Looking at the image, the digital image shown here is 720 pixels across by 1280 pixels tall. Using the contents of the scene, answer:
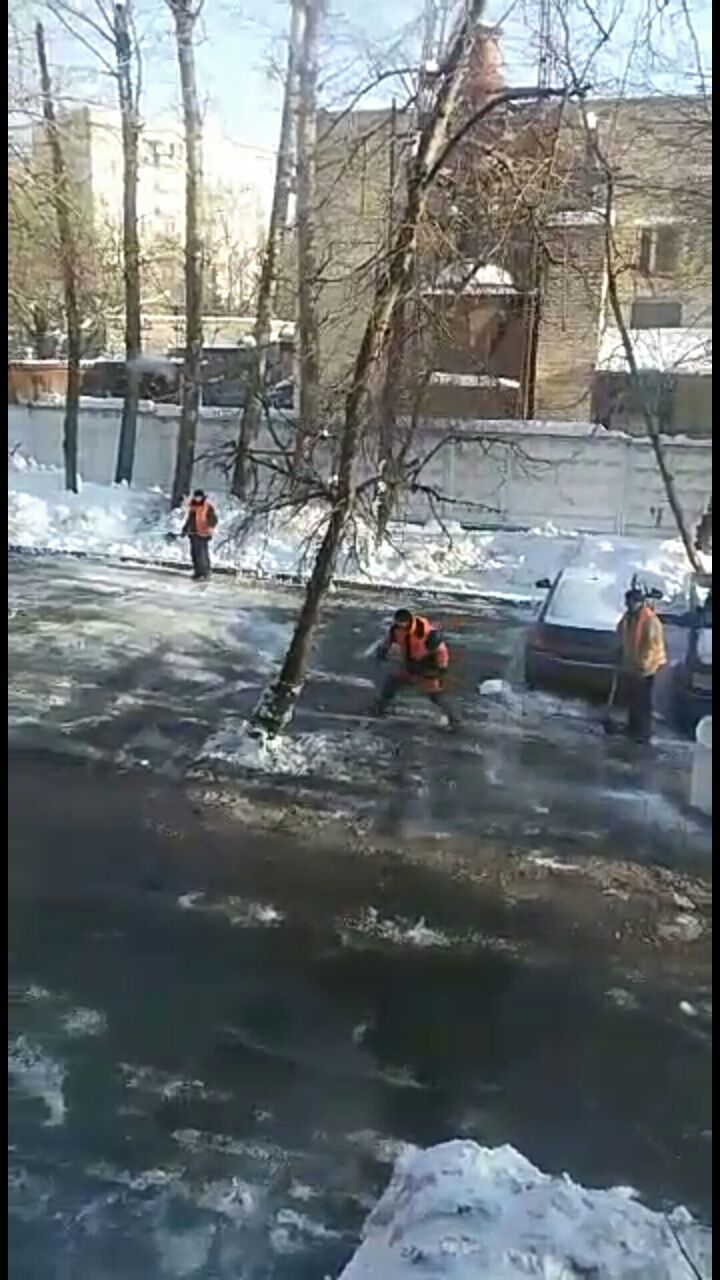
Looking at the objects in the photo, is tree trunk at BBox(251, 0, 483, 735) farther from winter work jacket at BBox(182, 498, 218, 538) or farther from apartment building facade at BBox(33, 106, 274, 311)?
winter work jacket at BBox(182, 498, 218, 538)

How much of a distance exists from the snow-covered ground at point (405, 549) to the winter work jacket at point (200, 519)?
0.04 m

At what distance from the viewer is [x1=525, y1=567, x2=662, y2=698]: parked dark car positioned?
2.76 metres

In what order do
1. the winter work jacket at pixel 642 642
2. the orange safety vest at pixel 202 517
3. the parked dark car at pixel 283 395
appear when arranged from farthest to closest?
1. the orange safety vest at pixel 202 517
2. the parked dark car at pixel 283 395
3. the winter work jacket at pixel 642 642

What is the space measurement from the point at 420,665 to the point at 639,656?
0.68 meters

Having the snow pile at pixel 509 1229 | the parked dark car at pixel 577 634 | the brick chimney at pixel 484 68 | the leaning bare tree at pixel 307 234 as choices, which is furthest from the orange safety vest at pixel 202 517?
the snow pile at pixel 509 1229

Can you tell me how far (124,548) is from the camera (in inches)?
167

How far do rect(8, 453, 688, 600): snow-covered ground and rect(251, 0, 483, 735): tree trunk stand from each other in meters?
0.09

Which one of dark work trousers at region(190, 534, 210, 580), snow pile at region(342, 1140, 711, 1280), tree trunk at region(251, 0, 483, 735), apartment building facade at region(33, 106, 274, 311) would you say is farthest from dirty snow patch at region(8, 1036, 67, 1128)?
dark work trousers at region(190, 534, 210, 580)

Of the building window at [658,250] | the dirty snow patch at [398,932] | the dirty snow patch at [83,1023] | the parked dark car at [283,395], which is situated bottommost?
the dirty snow patch at [83,1023]

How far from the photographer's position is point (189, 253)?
113 inches

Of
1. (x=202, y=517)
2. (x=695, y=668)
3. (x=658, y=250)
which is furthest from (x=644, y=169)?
(x=202, y=517)

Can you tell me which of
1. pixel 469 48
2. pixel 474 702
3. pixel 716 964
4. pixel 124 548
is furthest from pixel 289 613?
pixel 716 964

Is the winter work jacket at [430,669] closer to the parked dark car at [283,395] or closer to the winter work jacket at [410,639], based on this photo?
the winter work jacket at [410,639]

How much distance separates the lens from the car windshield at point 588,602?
106 inches
